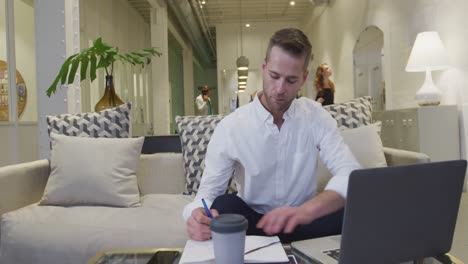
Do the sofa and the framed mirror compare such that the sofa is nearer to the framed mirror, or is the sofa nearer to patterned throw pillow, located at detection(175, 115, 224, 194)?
patterned throw pillow, located at detection(175, 115, 224, 194)

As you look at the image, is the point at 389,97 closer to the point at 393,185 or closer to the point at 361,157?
the point at 361,157

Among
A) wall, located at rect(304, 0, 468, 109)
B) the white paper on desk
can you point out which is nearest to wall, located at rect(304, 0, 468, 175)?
wall, located at rect(304, 0, 468, 109)

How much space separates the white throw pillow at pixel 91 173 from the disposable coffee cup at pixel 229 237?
1.36 metres

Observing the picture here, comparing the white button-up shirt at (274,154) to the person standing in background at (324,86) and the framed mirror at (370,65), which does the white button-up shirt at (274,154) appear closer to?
the person standing in background at (324,86)

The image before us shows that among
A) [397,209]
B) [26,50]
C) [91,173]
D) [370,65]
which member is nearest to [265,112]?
[397,209]

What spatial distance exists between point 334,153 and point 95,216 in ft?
3.83

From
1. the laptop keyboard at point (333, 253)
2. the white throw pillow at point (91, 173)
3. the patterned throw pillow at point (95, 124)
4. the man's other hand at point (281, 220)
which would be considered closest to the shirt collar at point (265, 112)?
the man's other hand at point (281, 220)

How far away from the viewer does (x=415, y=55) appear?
12.4ft

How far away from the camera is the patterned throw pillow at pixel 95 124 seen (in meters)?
A: 2.30

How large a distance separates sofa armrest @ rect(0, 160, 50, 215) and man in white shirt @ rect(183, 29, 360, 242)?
1.15 m

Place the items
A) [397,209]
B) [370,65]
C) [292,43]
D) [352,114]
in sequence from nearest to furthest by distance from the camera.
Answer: [397,209]
[292,43]
[352,114]
[370,65]

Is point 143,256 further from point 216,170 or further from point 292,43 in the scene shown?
point 292,43

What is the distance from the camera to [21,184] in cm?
208

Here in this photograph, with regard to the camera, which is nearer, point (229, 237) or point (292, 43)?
point (229, 237)
